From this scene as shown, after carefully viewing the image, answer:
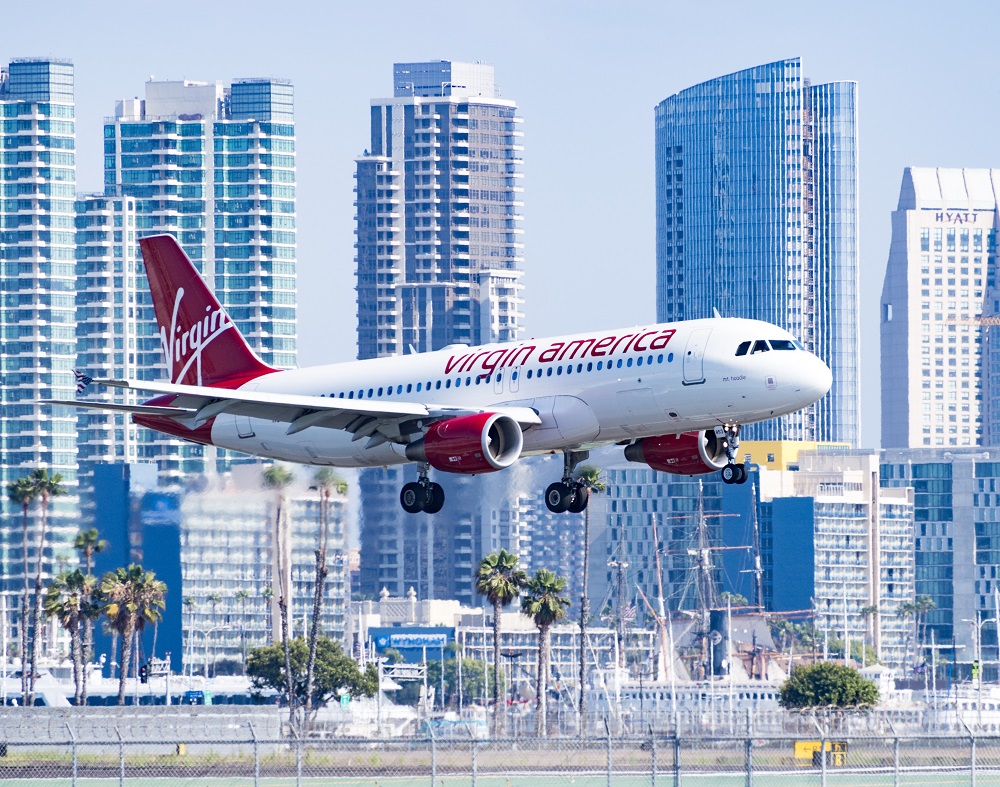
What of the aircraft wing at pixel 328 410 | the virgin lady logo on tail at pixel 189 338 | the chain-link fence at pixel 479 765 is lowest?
the chain-link fence at pixel 479 765

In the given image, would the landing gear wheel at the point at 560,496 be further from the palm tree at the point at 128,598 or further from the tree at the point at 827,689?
the tree at the point at 827,689

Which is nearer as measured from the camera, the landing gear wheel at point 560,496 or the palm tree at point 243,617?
the landing gear wheel at point 560,496

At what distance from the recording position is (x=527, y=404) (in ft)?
199

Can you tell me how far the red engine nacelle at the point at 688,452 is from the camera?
203 ft

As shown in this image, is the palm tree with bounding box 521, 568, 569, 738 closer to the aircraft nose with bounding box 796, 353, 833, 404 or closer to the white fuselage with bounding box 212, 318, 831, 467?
the white fuselage with bounding box 212, 318, 831, 467

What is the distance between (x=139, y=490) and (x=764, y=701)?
70877mm

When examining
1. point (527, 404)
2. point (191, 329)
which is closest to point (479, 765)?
point (527, 404)

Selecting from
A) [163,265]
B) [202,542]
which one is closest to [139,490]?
[202,542]

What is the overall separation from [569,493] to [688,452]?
3799 mm

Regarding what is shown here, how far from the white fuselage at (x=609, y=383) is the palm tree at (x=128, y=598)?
71625 mm

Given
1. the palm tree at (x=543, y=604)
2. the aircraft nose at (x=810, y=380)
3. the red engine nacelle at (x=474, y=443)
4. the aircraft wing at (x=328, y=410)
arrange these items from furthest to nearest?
the palm tree at (x=543, y=604) → the aircraft wing at (x=328, y=410) → the red engine nacelle at (x=474, y=443) → the aircraft nose at (x=810, y=380)

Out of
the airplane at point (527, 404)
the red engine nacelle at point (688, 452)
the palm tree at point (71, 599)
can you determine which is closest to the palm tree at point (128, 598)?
the palm tree at point (71, 599)

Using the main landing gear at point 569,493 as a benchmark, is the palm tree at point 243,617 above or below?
below

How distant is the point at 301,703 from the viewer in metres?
156
